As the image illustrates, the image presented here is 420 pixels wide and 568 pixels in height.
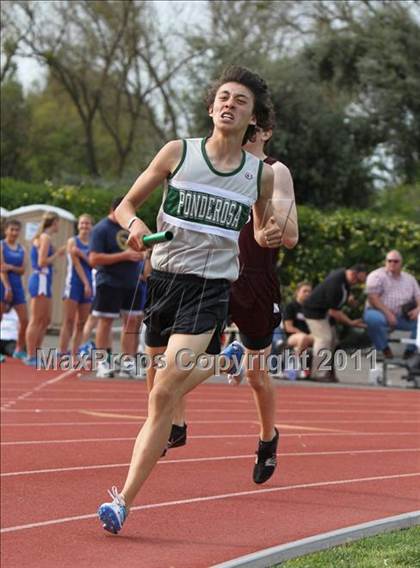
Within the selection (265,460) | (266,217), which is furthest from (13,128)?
(266,217)

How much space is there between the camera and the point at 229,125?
5.54 meters

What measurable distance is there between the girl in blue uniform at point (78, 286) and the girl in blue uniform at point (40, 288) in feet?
0.90

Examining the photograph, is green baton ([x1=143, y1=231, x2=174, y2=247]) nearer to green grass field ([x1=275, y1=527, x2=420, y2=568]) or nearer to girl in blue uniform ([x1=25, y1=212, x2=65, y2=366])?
green grass field ([x1=275, y1=527, x2=420, y2=568])

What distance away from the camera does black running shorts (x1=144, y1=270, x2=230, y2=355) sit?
559 cm

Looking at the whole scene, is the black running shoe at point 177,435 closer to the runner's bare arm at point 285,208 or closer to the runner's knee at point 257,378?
the runner's knee at point 257,378

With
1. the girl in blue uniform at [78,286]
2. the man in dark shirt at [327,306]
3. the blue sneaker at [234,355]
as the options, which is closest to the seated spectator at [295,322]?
the man in dark shirt at [327,306]

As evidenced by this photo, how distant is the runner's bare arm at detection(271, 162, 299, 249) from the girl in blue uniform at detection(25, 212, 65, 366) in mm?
9023

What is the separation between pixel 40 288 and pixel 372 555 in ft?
33.5

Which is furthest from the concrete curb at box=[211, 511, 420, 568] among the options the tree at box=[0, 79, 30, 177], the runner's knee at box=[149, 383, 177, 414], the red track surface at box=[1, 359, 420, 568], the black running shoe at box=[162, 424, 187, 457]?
the tree at box=[0, 79, 30, 177]

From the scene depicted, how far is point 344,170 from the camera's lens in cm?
3375

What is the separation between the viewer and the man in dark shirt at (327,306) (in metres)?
15.3

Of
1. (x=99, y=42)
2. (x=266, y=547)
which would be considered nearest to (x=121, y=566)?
(x=266, y=547)

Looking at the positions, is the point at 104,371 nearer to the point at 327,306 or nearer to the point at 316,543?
the point at 327,306

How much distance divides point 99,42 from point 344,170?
10890 mm
